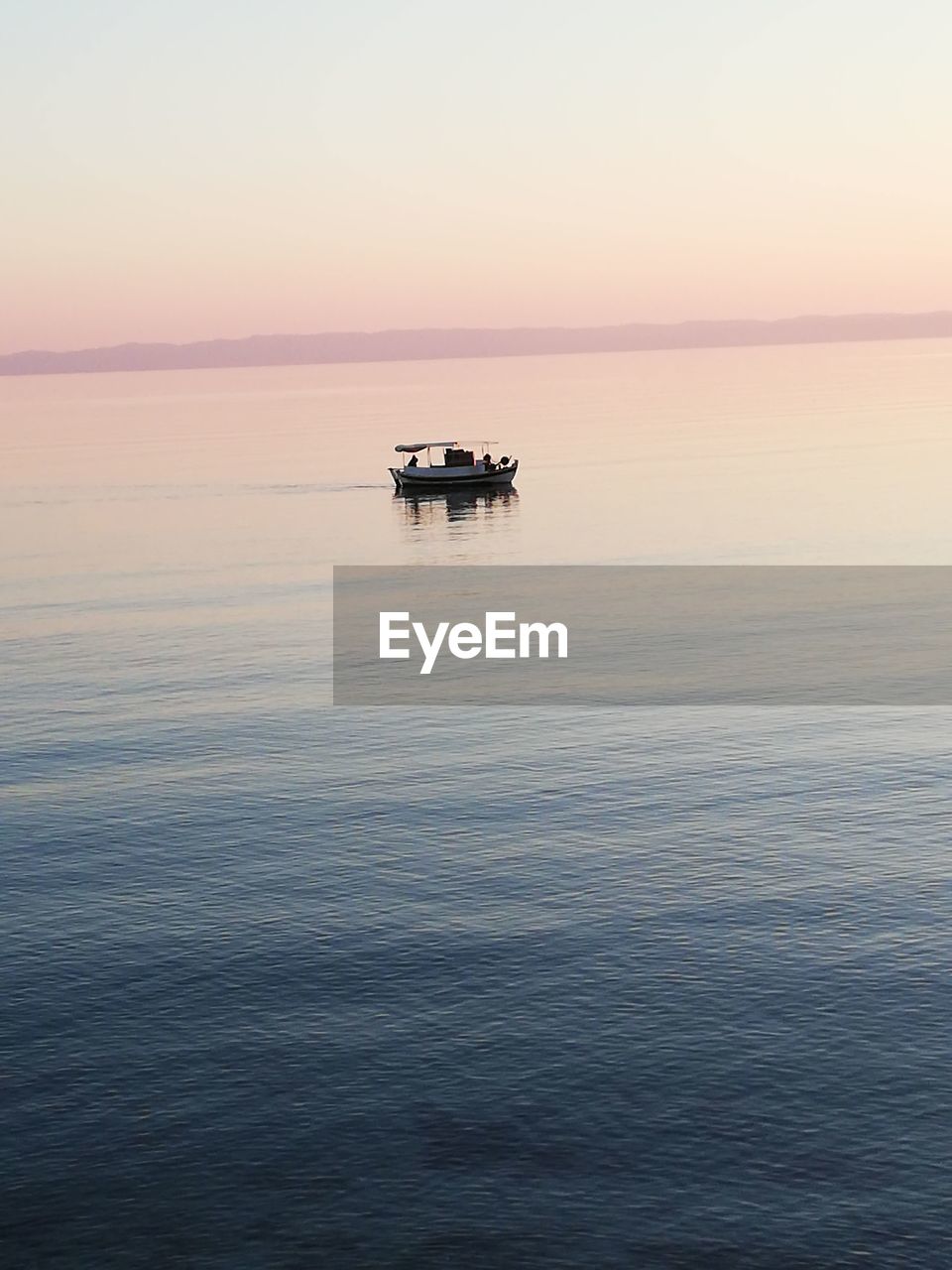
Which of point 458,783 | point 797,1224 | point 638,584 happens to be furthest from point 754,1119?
point 638,584

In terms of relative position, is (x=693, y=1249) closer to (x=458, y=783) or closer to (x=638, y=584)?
(x=458, y=783)

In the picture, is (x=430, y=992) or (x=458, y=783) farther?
(x=458, y=783)

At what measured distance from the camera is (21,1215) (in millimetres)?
52719

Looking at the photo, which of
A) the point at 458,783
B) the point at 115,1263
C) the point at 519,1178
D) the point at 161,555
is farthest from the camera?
the point at 161,555

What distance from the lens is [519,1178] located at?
2141 inches

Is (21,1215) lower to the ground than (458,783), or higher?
lower

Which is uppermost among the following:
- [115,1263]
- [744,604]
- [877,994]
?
[744,604]

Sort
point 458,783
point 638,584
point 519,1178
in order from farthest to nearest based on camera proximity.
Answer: point 638,584 < point 458,783 < point 519,1178

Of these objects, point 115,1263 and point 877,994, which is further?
point 877,994

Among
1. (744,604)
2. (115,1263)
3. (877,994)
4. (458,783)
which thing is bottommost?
(115,1263)

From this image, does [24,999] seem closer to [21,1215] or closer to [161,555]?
[21,1215]

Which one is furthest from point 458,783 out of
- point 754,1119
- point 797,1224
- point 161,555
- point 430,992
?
point 161,555

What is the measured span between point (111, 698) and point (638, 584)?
221ft

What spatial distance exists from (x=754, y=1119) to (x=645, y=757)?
155 feet
